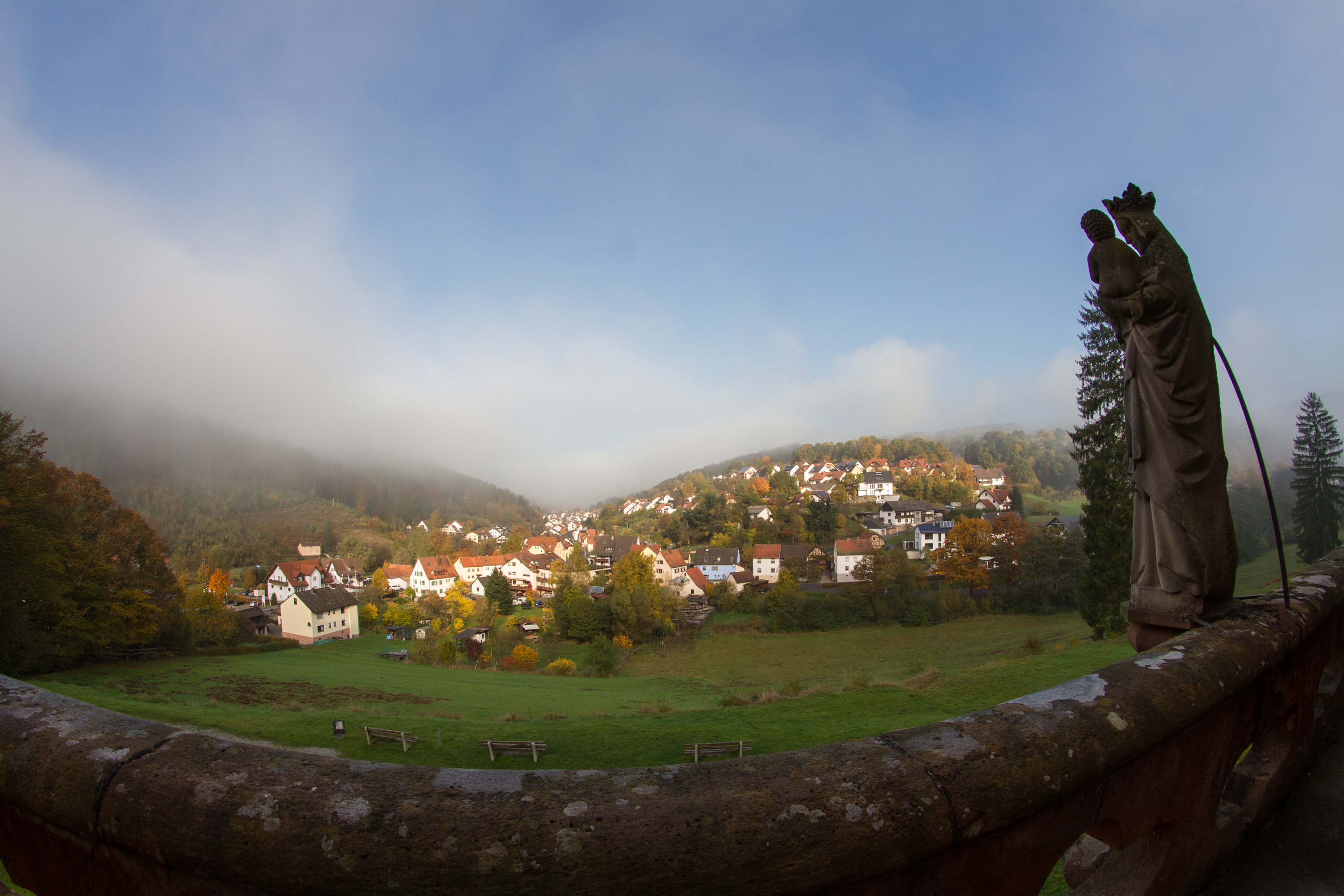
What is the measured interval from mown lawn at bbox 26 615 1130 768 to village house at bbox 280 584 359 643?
5386 millimetres

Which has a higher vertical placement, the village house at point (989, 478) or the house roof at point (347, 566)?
the village house at point (989, 478)

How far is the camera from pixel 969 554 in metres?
48.9

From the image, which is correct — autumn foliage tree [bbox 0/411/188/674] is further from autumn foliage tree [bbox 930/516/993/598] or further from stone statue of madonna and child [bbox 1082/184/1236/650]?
autumn foliage tree [bbox 930/516/993/598]

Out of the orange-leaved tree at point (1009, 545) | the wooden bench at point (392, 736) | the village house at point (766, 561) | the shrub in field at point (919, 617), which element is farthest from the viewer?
the village house at point (766, 561)

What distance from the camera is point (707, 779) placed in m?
1.37

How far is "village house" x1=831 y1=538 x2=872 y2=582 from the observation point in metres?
62.0

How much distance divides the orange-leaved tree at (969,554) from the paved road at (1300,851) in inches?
1952

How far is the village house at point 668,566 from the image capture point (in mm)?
66625

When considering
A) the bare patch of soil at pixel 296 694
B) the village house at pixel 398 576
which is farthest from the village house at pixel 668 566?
the bare patch of soil at pixel 296 694

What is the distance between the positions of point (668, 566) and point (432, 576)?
37.2m

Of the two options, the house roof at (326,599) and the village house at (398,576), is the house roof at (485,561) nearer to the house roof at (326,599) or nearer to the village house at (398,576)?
the village house at (398,576)

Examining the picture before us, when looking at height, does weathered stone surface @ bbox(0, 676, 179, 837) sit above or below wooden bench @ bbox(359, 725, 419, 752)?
above

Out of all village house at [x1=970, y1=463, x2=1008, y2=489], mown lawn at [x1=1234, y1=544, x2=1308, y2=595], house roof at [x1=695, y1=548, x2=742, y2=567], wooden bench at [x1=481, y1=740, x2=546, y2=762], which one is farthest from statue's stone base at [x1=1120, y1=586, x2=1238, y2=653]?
village house at [x1=970, y1=463, x2=1008, y2=489]

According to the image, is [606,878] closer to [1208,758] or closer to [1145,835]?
[1145,835]
